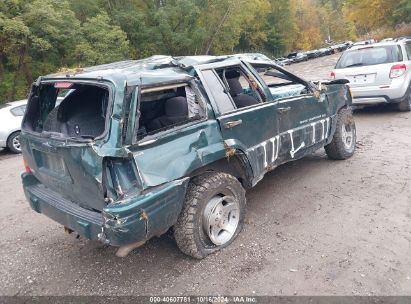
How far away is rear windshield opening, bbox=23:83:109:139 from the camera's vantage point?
364 centimetres

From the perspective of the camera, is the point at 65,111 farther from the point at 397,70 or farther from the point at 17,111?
the point at 397,70

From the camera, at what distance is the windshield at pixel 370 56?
27.1 feet

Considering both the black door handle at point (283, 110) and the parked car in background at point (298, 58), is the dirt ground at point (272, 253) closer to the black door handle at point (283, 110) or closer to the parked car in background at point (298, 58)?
the black door handle at point (283, 110)

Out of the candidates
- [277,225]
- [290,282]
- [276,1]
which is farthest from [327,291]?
[276,1]

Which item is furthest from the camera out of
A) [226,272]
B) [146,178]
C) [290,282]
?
[226,272]

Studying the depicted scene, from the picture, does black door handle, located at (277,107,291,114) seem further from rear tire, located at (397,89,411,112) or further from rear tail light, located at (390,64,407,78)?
rear tire, located at (397,89,411,112)

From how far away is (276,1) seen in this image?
55.5 m

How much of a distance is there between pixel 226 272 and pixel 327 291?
85cm

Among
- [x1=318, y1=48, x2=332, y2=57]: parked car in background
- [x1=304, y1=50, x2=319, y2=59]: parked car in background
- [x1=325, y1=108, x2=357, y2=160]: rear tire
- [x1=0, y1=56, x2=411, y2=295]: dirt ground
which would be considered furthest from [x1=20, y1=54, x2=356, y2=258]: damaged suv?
[x1=318, y1=48, x2=332, y2=57]: parked car in background

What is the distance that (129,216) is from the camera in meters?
2.75

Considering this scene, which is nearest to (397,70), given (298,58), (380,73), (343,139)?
(380,73)

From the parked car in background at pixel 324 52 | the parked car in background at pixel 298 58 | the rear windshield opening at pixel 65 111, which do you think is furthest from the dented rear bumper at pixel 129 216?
the parked car in background at pixel 324 52

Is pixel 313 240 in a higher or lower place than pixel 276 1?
lower

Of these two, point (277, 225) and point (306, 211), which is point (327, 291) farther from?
point (306, 211)
